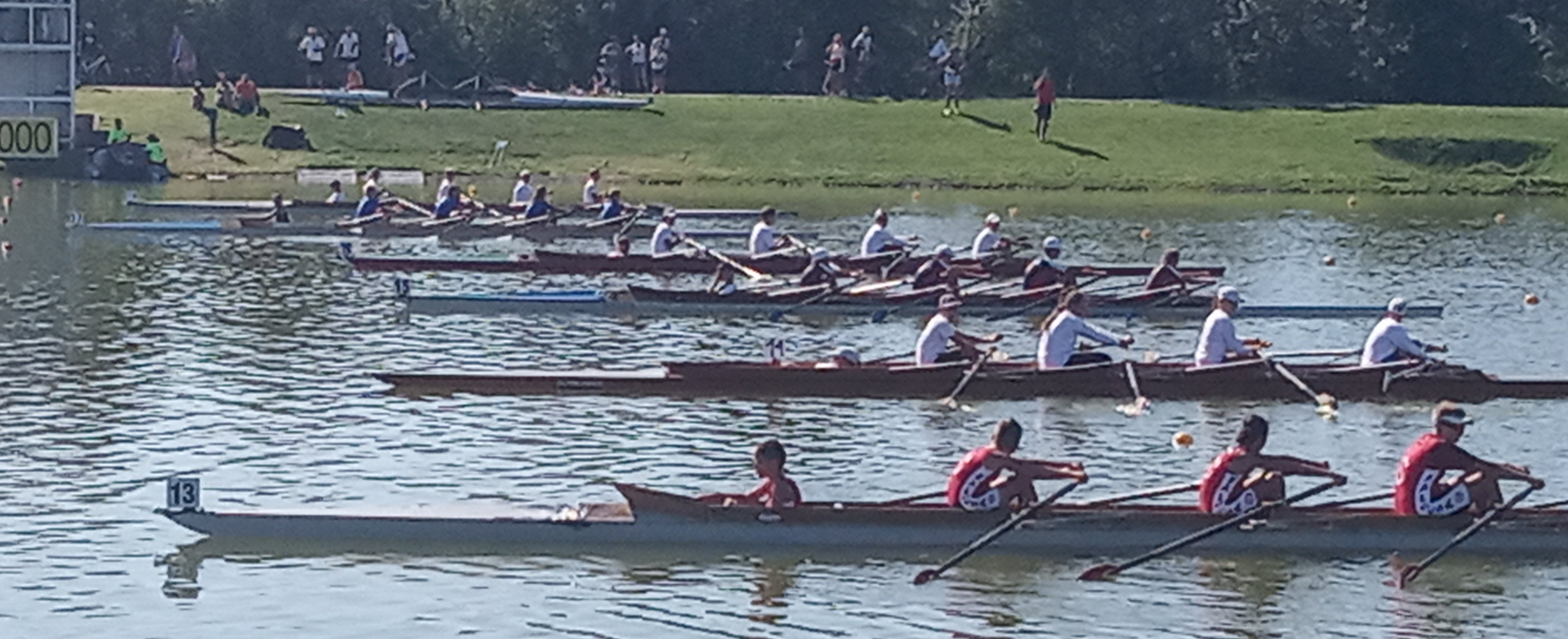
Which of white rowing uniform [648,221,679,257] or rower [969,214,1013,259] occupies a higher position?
rower [969,214,1013,259]

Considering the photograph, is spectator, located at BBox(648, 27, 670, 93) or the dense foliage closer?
spectator, located at BBox(648, 27, 670, 93)

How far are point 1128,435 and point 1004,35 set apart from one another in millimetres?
38502

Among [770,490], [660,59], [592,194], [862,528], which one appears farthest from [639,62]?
[862,528]

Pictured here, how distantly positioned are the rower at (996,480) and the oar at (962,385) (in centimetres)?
616

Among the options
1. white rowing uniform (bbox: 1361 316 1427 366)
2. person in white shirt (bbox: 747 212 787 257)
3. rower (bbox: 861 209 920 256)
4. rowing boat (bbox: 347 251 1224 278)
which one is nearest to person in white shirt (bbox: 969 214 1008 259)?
rowing boat (bbox: 347 251 1224 278)

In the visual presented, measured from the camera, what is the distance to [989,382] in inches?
990

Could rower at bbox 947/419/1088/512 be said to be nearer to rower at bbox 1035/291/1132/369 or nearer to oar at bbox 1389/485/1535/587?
oar at bbox 1389/485/1535/587

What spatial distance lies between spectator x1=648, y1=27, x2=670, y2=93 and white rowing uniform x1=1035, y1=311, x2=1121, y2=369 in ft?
116

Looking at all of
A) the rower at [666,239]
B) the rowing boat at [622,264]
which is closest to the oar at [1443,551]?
the rowing boat at [622,264]

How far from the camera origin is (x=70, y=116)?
49.8m

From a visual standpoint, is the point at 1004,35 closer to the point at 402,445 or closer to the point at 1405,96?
the point at 1405,96

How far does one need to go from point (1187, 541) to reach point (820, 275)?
1416cm

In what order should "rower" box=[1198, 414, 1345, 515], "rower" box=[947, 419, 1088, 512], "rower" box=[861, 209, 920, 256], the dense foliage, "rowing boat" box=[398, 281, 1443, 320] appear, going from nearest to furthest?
"rower" box=[947, 419, 1088, 512], "rower" box=[1198, 414, 1345, 515], "rowing boat" box=[398, 281, 1443, 320], "rower" box=[861, 209, 920, 256], the dense foliage

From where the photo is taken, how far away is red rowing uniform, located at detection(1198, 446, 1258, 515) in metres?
18.8
